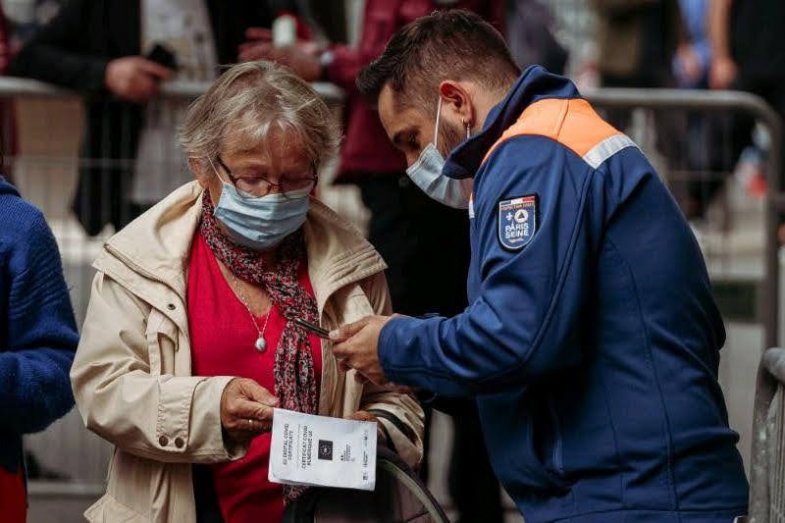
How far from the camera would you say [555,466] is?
3.38 metres

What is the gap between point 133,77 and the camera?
5973 mm

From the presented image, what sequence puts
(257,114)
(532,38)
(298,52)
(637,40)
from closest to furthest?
(257,114), (298,52), (532,38), (637,40)

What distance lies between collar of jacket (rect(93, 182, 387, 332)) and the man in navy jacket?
1.29 ft

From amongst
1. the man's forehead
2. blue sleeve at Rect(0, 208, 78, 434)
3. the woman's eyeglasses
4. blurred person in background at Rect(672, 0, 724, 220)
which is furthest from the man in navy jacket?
blurred person in background at Rect(672, 0, 724, 220)

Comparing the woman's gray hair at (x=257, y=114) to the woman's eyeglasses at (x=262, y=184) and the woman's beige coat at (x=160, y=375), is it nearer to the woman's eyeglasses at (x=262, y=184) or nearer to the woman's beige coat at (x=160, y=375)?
the woman's eyeglasses at (x=262, y=184)

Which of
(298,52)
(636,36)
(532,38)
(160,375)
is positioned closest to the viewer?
(160,375)

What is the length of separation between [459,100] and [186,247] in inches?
27.6

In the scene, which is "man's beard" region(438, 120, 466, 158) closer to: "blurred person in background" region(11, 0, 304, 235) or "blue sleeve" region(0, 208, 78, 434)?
"blue sleeve" region(0, 208, 78, 434)

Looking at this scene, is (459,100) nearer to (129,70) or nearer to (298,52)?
(298,52)

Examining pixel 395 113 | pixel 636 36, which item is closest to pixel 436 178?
pixel 395 113

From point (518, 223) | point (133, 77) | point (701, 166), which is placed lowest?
point (701, 166)

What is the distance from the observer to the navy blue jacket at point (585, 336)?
324cm

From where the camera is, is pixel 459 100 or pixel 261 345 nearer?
pixel 459 100

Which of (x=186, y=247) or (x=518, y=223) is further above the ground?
(x=518, y=223)
